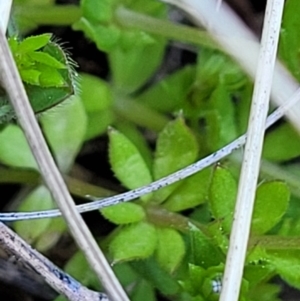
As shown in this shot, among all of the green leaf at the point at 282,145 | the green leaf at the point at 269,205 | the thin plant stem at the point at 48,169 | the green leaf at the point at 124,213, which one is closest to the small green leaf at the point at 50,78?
the thin plant stem at the point at 48,169

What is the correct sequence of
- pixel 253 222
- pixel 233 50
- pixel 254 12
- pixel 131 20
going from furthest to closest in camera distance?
pixel 254 12 → pixel 131 20 → pixel 233 50 → pixel 253 222

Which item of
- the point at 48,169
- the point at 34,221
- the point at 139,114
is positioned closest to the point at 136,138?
the point at 139,114

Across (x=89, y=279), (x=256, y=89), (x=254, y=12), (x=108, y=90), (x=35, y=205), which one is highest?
(x=254, y=12)

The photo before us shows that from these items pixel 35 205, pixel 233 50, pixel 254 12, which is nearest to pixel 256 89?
pixel 233 50

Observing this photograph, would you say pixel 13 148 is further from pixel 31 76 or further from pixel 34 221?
pixel 31 76

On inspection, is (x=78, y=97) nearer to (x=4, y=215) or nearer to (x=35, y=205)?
(x=35, y=205)

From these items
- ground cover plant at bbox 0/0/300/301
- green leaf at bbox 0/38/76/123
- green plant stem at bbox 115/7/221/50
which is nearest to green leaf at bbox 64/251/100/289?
ground cover plant at bbox 0/0/300/301
